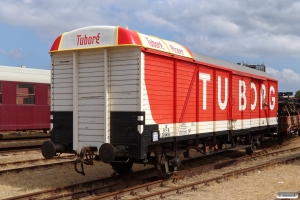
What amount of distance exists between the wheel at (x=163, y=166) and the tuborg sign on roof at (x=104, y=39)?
2.55 metres

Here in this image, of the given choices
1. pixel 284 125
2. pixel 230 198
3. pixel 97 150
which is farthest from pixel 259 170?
pixel 284 125

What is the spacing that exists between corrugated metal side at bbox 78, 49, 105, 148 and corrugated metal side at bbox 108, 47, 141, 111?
0.26 metres

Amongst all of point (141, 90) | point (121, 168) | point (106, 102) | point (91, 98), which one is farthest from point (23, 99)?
point (141, 90)

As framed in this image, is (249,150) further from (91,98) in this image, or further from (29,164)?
(91,98)

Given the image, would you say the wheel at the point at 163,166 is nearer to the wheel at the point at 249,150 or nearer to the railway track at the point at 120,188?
the railway track at the point at 120,188

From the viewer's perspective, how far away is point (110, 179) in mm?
9891

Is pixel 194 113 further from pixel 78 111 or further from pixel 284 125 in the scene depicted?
pixel 284 125

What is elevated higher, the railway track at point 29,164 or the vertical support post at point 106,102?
the vertical support post at point 106,102

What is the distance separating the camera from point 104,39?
858cm

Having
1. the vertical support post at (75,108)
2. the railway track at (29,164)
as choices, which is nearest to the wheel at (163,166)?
the vertical support post at (75,108)

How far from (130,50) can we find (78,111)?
1.91m

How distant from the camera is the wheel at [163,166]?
31.0 ft

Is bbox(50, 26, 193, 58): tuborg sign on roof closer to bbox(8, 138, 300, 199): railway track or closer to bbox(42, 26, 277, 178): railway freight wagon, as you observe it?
bbox(42, 26, 277, 178): railway freight wagon

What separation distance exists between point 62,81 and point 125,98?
1816 millimetres
